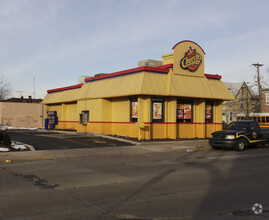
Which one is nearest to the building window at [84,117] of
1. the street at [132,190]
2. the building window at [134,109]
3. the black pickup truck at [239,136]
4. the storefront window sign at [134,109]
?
the building window at [134,109]

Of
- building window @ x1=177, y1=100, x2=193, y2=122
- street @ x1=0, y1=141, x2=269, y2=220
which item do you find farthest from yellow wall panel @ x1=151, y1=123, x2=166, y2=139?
street @ x1=0, y1=141, x2=269, y2=220

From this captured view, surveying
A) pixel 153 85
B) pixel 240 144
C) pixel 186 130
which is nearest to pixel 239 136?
pixel 240 144

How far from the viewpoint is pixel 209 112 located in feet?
86.3

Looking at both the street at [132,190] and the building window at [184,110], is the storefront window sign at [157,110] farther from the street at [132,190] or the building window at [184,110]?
the street at [132,190]

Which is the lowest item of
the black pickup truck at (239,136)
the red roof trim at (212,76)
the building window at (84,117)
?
the black pickup truck at (239,136)

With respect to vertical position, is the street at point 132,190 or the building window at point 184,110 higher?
the building window at point 184,110

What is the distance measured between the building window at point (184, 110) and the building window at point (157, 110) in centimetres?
165

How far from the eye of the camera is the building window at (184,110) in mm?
23969

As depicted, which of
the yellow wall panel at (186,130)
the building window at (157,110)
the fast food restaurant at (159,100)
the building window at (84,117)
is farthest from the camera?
the building window at (84,117)

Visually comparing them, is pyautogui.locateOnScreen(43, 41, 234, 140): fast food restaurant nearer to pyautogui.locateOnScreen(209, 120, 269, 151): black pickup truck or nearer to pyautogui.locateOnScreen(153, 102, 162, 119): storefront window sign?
pyautogui.locateOnScreen(153, 102, 162, 119): storefront window sign

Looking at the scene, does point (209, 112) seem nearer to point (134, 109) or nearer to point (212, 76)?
point (212, 76)

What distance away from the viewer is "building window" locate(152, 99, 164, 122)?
22.6 meters

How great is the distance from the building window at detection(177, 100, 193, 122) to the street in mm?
10667

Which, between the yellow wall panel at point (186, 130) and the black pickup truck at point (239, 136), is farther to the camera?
the yellow wall panel at point (186, 130)
